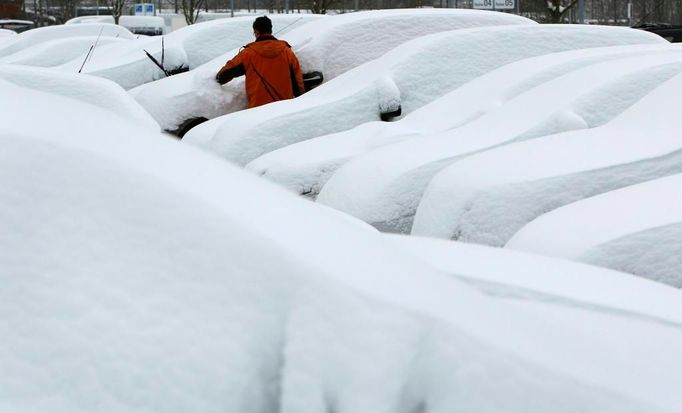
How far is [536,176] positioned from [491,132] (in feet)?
4.25

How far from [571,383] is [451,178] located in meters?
3.50

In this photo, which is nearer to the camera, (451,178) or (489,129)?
(451,178)

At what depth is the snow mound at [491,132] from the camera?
619 cm

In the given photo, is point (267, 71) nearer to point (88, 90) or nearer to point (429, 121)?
point (429, 121)

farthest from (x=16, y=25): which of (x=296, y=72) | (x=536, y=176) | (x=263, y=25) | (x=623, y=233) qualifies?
(x=623, y=233)

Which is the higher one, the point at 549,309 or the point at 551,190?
the point at 549,309

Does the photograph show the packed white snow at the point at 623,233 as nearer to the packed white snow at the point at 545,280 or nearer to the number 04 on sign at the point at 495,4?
the packed white snow at the point at 545,280

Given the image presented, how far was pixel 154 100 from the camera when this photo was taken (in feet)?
34.1

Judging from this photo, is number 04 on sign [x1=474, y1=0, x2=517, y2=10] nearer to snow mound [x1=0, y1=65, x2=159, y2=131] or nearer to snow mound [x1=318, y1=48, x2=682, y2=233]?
snow mound [x1=318, y1=48, x2=682, y2=233]

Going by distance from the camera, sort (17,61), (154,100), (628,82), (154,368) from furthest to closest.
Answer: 1. (17,61)
2. (154,100)
3. (628,82)
4. (154,368)

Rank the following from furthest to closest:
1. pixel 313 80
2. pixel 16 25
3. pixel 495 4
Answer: pixel 16 25 → pixel 495 4 → pixel 313 80

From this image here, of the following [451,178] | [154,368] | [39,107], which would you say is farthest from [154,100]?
[154,368]

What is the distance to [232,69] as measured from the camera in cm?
1019

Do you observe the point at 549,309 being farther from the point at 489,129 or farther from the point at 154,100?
the point at 154,100
